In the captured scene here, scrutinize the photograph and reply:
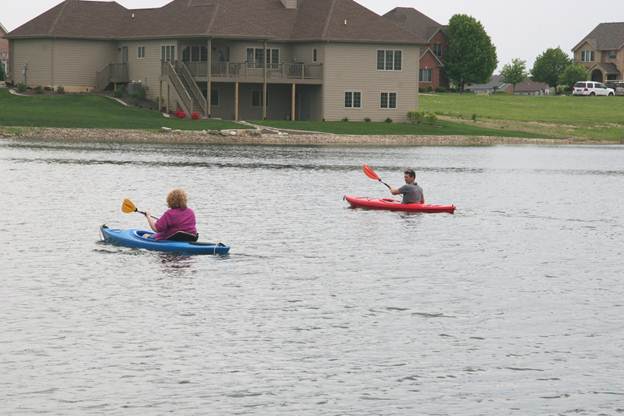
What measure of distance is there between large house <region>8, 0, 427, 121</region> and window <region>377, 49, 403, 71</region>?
7 centimetres

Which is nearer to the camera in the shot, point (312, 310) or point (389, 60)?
point (312, 310)

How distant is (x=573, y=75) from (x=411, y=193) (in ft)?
370

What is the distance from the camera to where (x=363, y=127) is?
82.8 meters

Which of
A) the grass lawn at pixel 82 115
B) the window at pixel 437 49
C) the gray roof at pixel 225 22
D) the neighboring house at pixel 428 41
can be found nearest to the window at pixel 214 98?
the gray roof at pixel 225 22

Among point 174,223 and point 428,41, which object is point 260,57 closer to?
point 428,41

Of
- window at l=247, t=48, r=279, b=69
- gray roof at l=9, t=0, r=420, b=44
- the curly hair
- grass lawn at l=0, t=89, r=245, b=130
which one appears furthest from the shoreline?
the curly hair

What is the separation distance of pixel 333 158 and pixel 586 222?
94.0ft

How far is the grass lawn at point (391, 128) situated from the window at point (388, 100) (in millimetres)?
1934

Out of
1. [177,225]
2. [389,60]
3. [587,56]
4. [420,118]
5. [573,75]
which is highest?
[587,56]

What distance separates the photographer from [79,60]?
8888 cm

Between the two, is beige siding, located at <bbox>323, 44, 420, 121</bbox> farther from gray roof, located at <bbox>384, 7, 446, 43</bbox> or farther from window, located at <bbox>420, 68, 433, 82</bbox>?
gray roof, located at <bbox>384, 7, 446, 43</bbox>

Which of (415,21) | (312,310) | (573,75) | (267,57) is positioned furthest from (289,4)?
(312,310)

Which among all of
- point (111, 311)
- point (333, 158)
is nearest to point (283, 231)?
point (111, 311)

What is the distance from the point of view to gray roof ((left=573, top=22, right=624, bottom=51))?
156m
